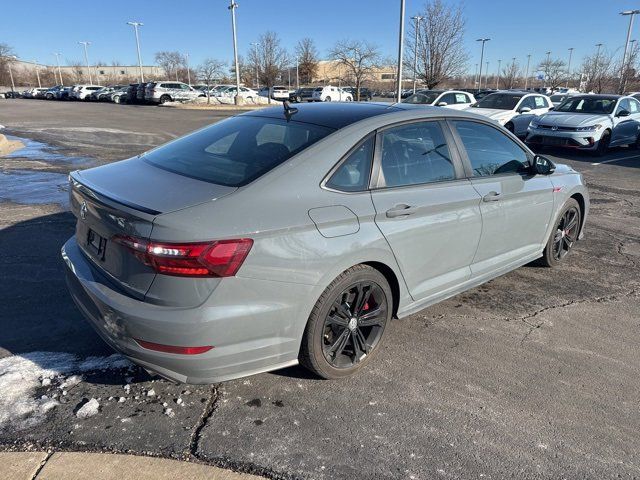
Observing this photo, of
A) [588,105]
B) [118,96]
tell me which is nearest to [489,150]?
[588,105]

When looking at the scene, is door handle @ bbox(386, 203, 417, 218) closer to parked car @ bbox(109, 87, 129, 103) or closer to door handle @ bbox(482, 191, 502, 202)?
door handle @ bbox(482, 191, 502, 202)

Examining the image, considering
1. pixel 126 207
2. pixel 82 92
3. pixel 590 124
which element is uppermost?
pixel 126 207

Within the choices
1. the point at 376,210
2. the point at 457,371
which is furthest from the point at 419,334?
the point at 376,210

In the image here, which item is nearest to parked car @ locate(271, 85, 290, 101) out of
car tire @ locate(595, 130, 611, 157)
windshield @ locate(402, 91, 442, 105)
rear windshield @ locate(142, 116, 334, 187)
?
windshield @ locate(402, 91, 442, 105)

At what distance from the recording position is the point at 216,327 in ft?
7.89

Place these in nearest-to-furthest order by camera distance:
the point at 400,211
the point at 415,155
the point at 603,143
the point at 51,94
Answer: the point at 400,211 → the point at 415,155 → the point at 603,143 → the point at 51,94

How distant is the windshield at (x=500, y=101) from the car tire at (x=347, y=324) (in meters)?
14.7

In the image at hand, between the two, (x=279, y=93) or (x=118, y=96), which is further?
(x=279, y=93)

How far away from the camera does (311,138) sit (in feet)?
9.99

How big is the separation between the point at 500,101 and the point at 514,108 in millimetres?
743

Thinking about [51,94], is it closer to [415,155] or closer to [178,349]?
[415,155]

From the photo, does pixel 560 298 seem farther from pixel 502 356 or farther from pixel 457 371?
pixel 457 371

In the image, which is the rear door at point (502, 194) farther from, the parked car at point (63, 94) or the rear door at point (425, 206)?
the parked car at point (63, 94)

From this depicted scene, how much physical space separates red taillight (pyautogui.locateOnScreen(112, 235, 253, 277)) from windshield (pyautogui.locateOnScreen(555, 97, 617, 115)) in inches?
569
